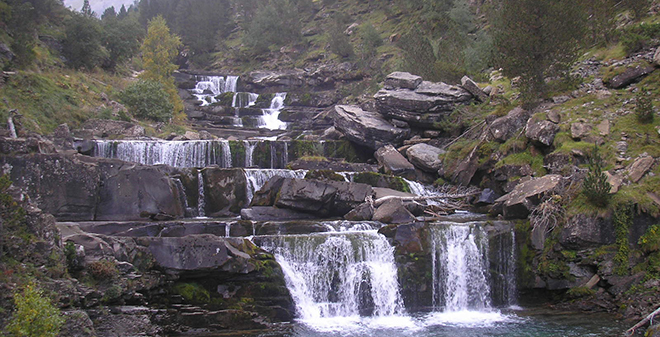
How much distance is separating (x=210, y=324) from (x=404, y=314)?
6144 mm

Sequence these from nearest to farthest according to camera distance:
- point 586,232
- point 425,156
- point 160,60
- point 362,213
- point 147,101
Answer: point 586,232, point 362,213, point 425,156, point 147,101, point 160,60

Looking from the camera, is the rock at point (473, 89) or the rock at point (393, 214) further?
the rock at point (473, 89)

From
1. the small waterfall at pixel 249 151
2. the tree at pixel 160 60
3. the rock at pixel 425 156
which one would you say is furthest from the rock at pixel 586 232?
the tree at pixel 160 60

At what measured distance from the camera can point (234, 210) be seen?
2116cm

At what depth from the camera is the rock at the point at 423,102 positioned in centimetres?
2751

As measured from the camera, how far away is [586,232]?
49.5 ft

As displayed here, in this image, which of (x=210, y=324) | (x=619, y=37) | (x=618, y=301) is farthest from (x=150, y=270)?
(x=619, y=37)

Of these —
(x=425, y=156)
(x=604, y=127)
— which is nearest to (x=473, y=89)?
(x=425, y=156)

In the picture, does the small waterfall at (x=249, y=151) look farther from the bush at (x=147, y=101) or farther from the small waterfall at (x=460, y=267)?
the small waterfall at (x=460, y=267)

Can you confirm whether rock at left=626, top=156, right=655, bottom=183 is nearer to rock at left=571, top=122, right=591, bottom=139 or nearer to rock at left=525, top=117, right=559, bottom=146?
rock at left=571, top=122, right=591, bottom=139

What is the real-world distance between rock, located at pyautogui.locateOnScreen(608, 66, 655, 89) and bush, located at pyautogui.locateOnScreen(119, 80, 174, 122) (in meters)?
29.1

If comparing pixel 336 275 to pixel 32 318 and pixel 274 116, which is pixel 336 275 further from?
pixel 274 116

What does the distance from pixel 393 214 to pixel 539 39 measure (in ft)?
36.6

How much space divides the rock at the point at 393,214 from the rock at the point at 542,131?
672cm
